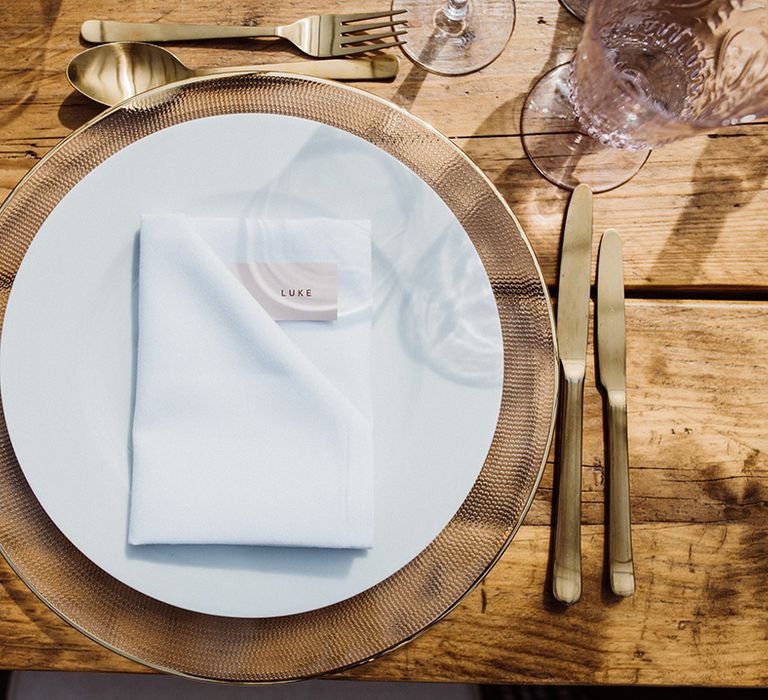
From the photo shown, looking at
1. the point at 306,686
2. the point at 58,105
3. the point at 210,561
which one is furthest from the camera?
the point at 306,686

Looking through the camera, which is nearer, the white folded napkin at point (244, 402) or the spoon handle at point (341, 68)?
the white folded napkin at point (244, 402)

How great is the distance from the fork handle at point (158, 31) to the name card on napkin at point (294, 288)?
0.26m

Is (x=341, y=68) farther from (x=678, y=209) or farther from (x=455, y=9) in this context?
(x=678, y=209)

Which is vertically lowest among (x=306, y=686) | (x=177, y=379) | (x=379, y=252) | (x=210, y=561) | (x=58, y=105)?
(x=306, y=686)

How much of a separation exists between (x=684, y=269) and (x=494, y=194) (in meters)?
0.22

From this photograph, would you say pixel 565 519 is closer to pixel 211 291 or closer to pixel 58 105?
pixel 211 291

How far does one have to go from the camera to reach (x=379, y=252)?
0.54 metres

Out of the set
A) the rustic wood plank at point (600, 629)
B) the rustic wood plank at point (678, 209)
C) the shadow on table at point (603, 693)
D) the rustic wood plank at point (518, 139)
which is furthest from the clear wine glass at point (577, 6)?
the shadow on table at point (603, 693)

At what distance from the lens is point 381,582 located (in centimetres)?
53

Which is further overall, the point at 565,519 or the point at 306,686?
the point at 306,686

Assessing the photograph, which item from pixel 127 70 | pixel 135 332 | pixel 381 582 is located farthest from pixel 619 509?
pixel 127 70

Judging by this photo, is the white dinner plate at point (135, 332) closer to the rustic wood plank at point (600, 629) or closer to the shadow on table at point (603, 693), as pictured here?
the rustic wood plank at point (600, 629)

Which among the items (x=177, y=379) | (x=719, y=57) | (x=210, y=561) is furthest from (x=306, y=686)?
(x=719, y=57)

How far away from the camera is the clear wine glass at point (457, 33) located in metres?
0.63
